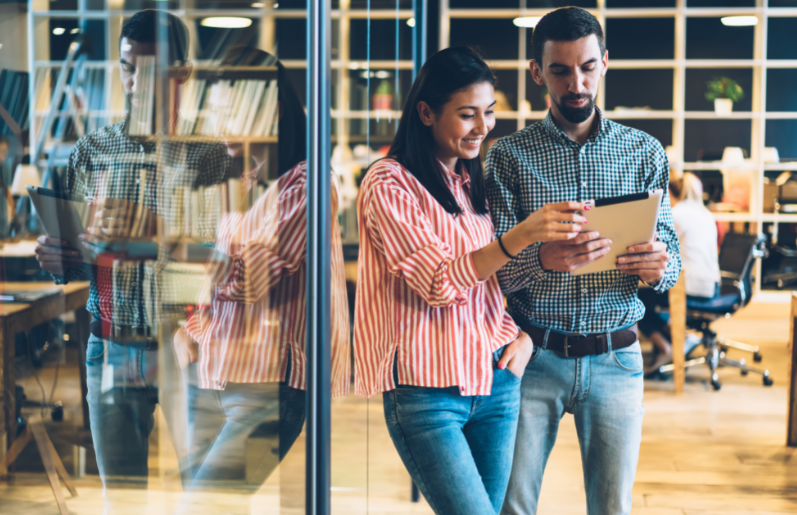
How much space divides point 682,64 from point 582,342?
16.8 feet

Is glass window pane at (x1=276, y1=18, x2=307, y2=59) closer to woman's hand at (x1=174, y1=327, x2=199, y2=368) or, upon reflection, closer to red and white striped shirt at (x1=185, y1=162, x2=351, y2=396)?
red and white striped shirt at (x1=185, y1=162, x2=351, y2=396)

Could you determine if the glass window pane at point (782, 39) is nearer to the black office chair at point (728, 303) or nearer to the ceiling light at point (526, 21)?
the ceiling light at point (526, 21)

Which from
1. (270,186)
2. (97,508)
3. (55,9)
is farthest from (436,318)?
(55,9)

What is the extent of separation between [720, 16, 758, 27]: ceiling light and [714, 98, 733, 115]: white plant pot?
2.09ft

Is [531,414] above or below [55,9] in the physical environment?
below

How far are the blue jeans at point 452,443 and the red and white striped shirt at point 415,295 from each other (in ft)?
0.12

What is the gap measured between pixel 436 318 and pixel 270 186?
1.28 feet

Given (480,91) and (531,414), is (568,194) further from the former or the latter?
(531,414)

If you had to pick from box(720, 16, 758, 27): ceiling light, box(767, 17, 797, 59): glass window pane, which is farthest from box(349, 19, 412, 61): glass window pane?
box(767, 17, 797, 59): glass window pane

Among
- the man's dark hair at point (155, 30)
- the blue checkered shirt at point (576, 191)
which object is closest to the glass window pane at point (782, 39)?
the blue checkered shirt at point (576, 191)

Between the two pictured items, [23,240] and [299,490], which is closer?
[23,240]

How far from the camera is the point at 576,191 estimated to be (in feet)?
4.90

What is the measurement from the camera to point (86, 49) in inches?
32.1

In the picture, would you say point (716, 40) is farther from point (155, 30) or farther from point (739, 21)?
point (155, 30)
